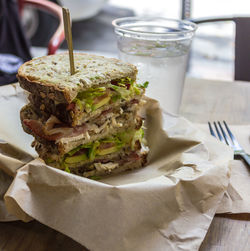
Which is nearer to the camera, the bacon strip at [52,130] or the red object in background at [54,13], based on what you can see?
the bacon strip at [52,130]

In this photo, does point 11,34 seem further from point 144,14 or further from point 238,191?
point 238,191

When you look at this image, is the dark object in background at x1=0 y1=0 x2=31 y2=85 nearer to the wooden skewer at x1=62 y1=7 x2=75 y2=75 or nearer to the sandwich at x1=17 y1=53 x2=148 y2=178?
the sandwich at x1=17 y1=53 x2=148 y2=178

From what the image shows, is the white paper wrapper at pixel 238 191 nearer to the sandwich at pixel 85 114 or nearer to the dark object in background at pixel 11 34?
the sandwich at pixel 85 114

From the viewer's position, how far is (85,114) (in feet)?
4.91

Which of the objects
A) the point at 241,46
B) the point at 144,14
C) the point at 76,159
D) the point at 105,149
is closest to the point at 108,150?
the point at 105,149

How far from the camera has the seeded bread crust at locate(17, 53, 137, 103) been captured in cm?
143

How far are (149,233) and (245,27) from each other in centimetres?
207

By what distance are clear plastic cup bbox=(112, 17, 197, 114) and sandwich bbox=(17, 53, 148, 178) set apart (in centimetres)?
18

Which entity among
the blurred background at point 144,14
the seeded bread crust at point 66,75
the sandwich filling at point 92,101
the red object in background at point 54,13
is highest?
the seeded bread crust at point 66,75

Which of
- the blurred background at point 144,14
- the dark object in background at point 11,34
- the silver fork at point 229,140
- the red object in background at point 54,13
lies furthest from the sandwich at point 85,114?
the blurred background at point 144,14

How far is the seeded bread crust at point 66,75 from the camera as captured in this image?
143 cm

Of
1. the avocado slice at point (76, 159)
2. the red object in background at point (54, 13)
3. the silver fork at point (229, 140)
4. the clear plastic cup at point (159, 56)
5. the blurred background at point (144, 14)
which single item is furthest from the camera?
the blurred background at point (144, 14)

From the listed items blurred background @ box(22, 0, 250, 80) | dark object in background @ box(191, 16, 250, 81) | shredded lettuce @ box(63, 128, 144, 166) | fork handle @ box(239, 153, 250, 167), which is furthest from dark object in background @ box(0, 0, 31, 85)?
fork handle @ box(239, 153, 250, 167)

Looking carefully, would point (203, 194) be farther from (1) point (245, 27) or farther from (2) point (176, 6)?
(2) point (176, 6)
